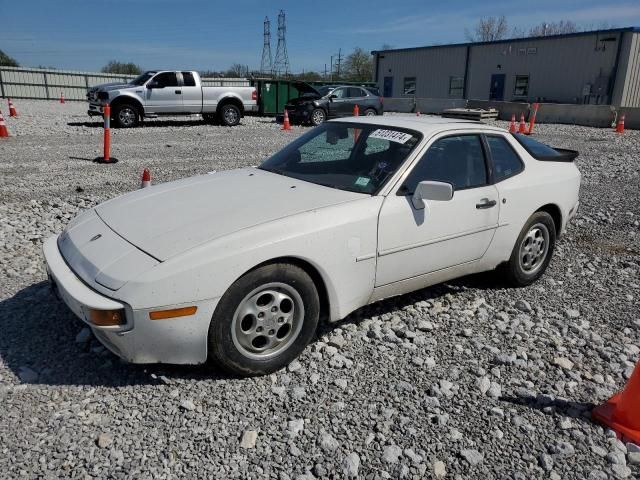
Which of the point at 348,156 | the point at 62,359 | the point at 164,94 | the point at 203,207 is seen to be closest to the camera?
the point at 62,359

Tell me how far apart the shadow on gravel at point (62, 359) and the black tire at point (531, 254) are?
2.62 m

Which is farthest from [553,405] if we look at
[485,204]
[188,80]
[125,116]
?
[188,80]

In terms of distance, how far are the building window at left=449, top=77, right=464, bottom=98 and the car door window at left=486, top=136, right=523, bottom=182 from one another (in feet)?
107

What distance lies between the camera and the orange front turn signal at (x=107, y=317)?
8.52 feet

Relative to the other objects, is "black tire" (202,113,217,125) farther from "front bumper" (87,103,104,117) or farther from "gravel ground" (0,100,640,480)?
"gravel ground" (0,100,640,480)

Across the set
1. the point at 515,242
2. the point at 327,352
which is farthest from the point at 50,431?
the point at 515,242

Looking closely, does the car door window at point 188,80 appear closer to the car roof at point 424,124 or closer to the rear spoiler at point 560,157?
the car roof at point 424,124

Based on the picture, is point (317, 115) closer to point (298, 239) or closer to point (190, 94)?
point (190, 94)

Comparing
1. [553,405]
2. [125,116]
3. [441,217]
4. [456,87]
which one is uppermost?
[456,87]

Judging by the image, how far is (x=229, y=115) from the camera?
18422 millimetres

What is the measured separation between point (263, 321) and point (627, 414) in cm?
200

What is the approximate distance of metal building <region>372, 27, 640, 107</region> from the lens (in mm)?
26266

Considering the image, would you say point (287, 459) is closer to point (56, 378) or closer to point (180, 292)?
point (180, 292)

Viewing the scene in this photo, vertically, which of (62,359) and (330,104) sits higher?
(330,104)
